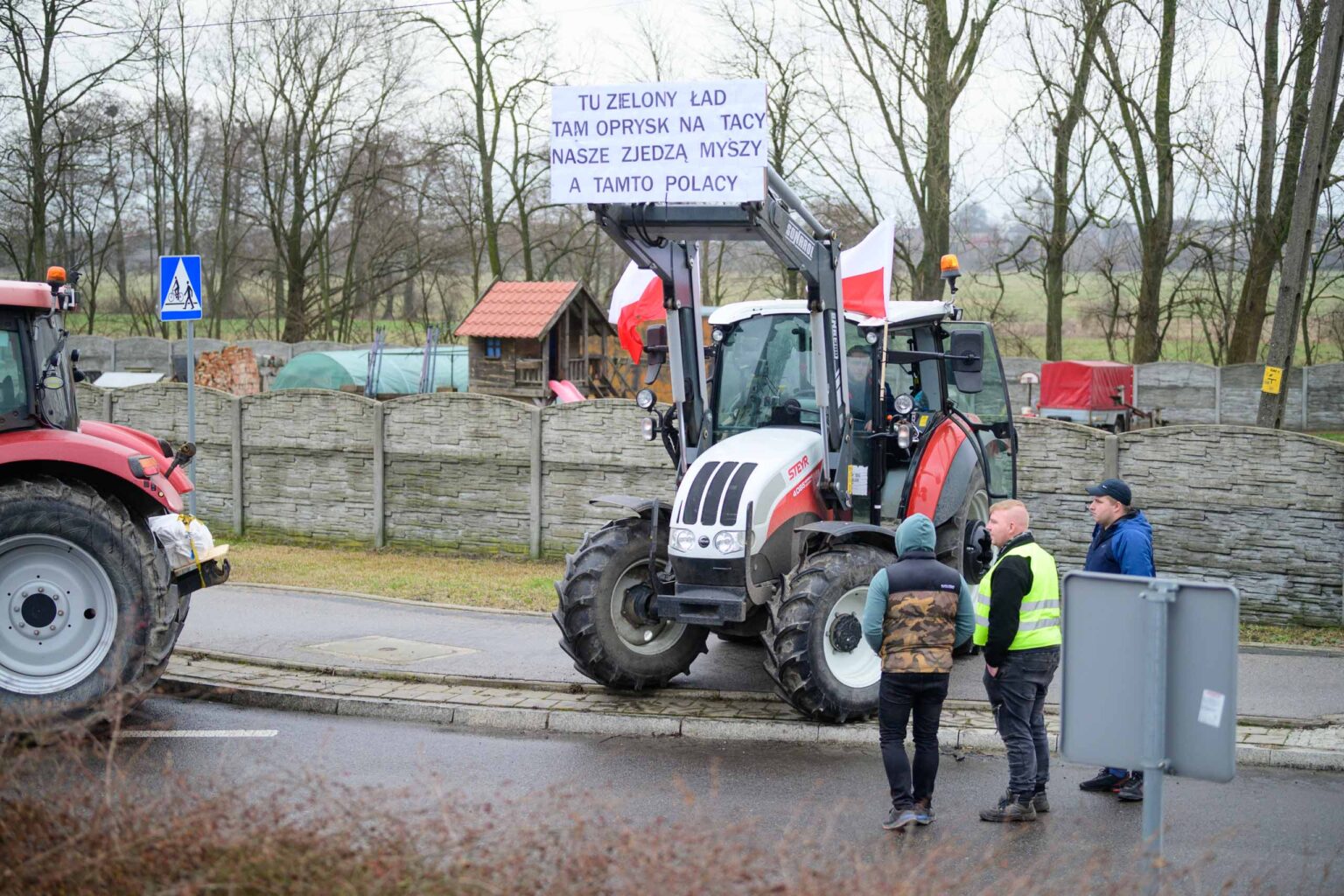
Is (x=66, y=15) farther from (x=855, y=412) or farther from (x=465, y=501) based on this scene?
(x=855, y=412)

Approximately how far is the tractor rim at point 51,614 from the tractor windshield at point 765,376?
4.37 meters

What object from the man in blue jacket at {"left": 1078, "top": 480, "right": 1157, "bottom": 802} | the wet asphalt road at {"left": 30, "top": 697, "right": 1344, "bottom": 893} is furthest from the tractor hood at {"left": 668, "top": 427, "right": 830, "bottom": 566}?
the man in blue jacket at {"left": 1078, "top": 480, "right": 1157, "bottom": 802}

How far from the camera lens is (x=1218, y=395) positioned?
3759cm

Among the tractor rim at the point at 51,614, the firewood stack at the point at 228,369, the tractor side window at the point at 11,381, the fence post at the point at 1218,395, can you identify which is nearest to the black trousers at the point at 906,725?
the tractor rim at the point at 51,614

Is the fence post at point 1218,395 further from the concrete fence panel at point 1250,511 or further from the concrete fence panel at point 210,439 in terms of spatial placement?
the concrete fence panel at point 210,439

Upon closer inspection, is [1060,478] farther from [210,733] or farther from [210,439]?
[210,439]

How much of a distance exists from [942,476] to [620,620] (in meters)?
2.64

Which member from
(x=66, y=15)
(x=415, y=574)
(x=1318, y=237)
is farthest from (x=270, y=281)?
(x=415, y=574)

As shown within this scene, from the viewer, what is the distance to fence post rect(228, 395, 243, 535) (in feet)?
59.4

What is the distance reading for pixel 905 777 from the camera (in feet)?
22.0

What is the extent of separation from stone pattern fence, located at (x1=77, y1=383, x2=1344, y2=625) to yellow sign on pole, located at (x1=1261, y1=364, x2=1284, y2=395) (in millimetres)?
2985

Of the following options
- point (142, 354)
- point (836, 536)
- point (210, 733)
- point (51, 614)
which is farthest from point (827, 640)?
point (142, 354)

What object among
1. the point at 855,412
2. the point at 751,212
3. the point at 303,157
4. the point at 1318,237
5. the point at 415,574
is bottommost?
the point at 415,574

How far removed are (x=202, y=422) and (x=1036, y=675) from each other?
1429 centimetres
